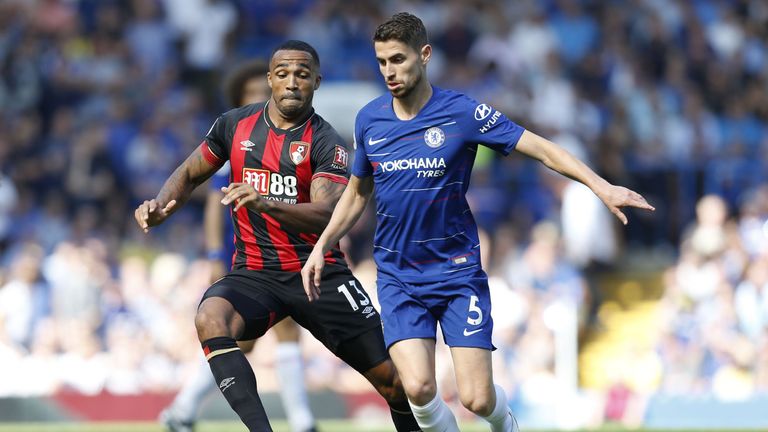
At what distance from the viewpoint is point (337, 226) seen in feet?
25.8

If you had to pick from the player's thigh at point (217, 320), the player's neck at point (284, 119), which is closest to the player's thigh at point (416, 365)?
the player's thigh at point (217, 320)

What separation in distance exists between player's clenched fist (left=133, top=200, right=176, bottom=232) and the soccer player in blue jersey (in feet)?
3.18

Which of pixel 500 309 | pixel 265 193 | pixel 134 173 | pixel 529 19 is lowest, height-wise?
pixel 500 309

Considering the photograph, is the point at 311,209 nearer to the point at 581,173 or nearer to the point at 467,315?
the point at 467,315

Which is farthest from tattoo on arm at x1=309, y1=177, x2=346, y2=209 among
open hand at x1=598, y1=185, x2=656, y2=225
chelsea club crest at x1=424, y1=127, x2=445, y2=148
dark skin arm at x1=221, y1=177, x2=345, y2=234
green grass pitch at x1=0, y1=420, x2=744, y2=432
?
green grass pitch at x1=0, y1=420, x2=744, y2=432

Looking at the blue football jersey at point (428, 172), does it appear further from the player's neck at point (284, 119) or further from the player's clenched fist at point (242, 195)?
the player's clenched fist at point (242, 195)

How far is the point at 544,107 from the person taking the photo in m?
17.8

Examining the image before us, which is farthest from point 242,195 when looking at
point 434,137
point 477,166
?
point 477,166

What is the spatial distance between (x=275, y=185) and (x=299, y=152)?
263 millimetres

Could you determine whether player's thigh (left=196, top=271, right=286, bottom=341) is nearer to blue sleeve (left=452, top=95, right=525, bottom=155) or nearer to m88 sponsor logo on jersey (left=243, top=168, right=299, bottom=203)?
m88 sponsor logo on jersey (left=243, top=168, right=299, bottom=203)

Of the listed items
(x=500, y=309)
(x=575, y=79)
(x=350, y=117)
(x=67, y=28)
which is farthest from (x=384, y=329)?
(x=67, y=28)

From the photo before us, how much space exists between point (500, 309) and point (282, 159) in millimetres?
6833

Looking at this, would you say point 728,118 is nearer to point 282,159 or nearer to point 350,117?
point 350,117

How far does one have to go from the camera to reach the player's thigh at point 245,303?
7945 millimetres
